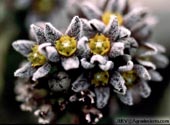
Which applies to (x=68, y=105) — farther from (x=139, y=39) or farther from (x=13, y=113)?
(x=13, y=113)

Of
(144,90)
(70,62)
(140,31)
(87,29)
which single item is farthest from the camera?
(140,31)

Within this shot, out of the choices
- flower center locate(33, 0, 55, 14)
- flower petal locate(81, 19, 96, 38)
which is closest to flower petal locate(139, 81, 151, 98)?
flower petal locate(81, 19, 96, 38)

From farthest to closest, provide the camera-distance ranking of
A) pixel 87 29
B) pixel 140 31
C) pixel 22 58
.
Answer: pixel 22 58
pixel 140 31
pixel 87 29

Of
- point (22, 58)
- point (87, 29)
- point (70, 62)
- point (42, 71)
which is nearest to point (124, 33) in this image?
point (87, 29)

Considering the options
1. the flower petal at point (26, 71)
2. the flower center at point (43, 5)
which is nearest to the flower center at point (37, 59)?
the flower petal at point (26, 71)

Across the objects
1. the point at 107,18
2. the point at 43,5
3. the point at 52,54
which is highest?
the point at 43,5

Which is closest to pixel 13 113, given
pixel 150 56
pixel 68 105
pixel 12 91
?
pixel 12 91

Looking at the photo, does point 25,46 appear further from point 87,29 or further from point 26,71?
point 87,29
